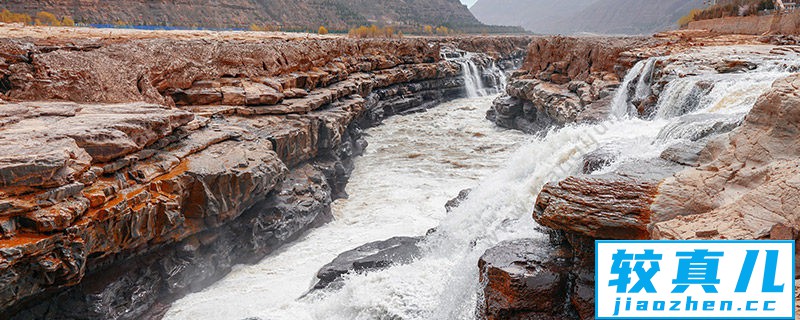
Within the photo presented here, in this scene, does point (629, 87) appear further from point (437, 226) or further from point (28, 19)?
point (28, 19)

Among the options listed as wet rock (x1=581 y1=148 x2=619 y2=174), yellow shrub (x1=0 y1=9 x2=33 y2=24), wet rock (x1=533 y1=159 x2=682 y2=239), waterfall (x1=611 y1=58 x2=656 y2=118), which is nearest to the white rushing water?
waterfall (x1=611 y1=58 x2=656 y2=118)

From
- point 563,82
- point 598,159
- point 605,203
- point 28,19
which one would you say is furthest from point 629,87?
point 28,19

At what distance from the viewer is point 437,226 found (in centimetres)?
A: 1163

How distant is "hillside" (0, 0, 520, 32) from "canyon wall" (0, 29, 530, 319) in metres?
43.5

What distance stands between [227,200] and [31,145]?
3.72 m

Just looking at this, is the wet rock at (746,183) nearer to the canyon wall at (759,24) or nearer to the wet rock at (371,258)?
the wet rock at (371,258)

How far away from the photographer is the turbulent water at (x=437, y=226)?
8.48 m

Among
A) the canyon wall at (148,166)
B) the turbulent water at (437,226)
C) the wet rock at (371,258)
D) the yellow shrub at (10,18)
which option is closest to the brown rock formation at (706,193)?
the turbulent water at (437,226)

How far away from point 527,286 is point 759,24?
75.4ft

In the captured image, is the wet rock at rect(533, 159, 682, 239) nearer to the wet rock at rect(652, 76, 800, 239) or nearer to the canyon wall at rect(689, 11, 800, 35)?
the wet rock at rect(652, 76, 800, 239)

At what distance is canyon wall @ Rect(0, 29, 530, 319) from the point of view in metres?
7.61

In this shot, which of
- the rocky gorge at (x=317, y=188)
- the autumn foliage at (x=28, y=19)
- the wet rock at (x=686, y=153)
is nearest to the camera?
the rocky gorge at (x=317, y=188)

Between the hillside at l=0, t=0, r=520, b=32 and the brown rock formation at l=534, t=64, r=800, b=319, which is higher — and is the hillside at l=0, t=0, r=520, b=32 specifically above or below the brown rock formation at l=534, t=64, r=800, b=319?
above

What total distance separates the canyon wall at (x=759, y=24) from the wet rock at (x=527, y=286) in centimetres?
1939
